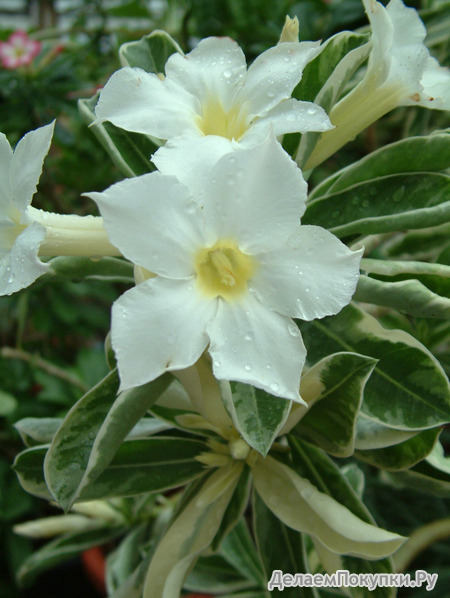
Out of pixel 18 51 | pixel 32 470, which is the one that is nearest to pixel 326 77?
pixel 32 470

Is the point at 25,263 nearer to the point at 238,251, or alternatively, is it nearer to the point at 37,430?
the point at 238,251

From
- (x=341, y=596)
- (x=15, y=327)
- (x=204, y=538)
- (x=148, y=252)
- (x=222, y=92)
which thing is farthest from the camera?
(x=15, y=327)

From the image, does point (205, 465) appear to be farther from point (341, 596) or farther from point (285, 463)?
point (341, 596)

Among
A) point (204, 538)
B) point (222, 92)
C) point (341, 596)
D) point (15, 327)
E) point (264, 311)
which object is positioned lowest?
point (15, 327)

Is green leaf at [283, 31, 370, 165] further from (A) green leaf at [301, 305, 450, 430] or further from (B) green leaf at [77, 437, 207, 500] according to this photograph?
(B) green leaf at [77, 437, 207, 500]

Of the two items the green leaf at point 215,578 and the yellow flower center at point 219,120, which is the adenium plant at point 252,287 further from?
the green leaf at point 215,578

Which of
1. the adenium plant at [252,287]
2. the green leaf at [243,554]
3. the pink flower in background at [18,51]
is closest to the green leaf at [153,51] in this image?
the adenium plant at [252,287]

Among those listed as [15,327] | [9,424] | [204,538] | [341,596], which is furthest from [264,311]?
[15,327]

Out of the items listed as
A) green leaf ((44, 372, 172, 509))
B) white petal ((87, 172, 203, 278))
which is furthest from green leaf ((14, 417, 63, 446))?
white petal ((87, 172, 203, 278))
